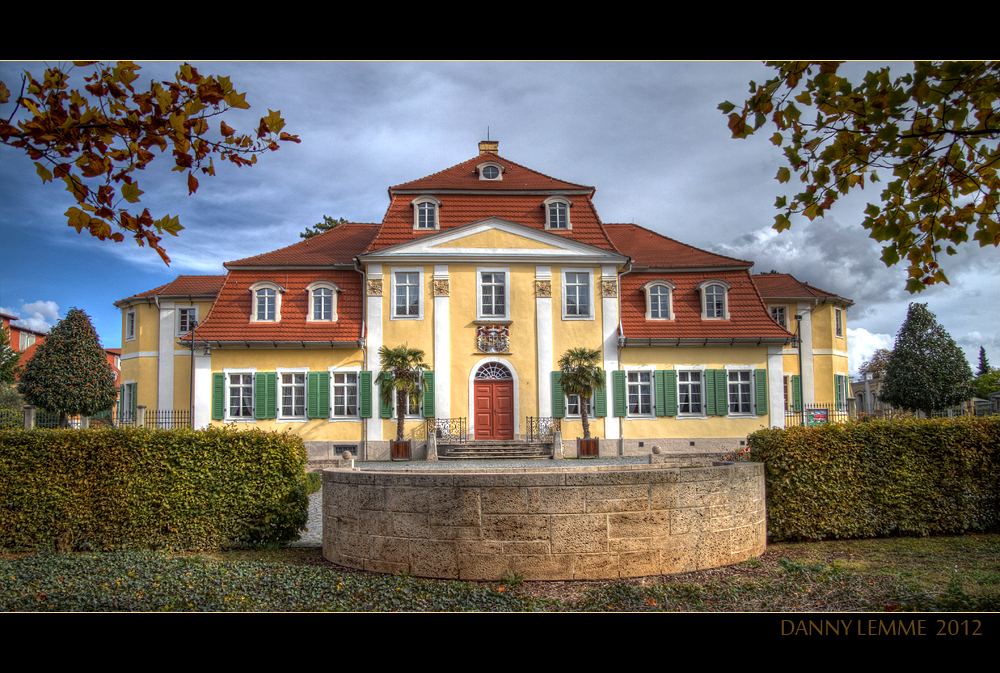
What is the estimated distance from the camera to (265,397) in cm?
2156

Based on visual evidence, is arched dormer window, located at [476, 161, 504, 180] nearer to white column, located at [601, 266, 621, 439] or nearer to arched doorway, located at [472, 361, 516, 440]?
white column, located at [601, 266, 621, 439]

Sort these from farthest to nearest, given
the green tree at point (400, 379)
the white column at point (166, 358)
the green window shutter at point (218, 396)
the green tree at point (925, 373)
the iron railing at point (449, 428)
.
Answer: the white column at point (166, 358), the green window shutter at point (218, 396), the iron railing at point (449, 428), the green tree at point (400, 379), the green tree at point (925, 373)

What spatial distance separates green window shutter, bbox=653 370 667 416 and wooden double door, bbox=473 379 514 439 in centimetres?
502

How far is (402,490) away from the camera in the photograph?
6.02 m

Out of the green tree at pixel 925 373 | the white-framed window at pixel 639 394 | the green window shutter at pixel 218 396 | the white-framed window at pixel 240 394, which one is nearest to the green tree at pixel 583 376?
the white-framed window at pixel 639 394

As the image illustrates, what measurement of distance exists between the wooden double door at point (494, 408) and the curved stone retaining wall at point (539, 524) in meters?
15.9

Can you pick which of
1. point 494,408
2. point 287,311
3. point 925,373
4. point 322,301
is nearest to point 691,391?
point 494,408

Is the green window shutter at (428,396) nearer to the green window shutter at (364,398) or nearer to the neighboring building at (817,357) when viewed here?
the green window shutter at (364,398)

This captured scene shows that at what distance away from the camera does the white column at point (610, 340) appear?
869 inches

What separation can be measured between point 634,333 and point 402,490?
1733 centimetres

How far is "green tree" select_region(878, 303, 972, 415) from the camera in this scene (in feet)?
34.1

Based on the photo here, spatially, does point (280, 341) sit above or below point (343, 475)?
above

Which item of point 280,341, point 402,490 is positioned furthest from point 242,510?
point 280,341

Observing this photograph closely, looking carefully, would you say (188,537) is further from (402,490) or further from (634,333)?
(634,333)
